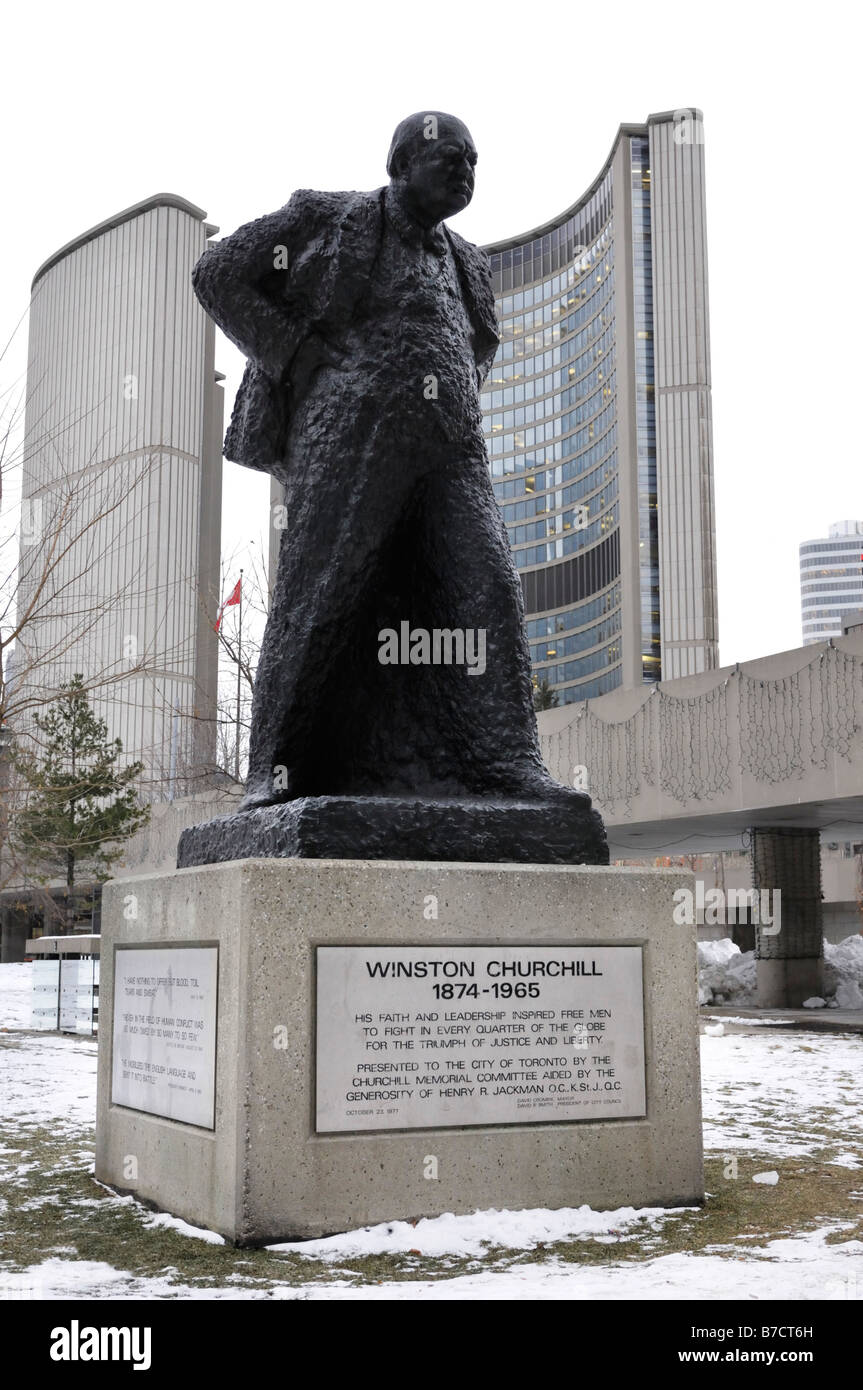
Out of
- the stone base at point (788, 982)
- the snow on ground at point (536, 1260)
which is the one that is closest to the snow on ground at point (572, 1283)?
the snow on ground at point (536, 1260)

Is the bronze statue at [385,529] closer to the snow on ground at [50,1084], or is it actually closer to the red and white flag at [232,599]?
the snow on ground at [50,1084]

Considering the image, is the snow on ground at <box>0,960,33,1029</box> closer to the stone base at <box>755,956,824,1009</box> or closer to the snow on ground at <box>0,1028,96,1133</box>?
the snow on ground at <box>0,1028,96,1133</box>

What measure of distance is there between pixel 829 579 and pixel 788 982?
141m

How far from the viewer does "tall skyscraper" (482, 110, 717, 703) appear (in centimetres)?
7488

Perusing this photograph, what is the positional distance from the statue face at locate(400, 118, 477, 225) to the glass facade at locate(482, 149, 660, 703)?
71.4m

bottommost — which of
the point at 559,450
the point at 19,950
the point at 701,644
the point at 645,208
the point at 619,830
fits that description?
the point at 19,950

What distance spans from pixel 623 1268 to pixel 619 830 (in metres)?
16.8

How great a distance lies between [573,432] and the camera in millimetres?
81562

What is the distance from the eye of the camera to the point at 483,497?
488 cm

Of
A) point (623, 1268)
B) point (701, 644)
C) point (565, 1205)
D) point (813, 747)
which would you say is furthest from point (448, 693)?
point (701, 644)

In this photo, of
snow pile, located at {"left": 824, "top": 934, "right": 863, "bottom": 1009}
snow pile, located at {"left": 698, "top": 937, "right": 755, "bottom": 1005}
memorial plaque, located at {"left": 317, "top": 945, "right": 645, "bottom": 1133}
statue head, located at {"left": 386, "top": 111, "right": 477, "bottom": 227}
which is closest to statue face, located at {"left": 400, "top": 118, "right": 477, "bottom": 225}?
statue head, located at {"left": 386, "top": 111, "right": 477, "bottom": 227}

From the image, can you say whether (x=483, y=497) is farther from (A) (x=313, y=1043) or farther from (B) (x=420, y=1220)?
(B) (x=420, y=1220)

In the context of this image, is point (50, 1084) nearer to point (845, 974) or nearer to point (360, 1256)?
point (360, 1256)

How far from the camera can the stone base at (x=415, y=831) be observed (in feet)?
13.5
